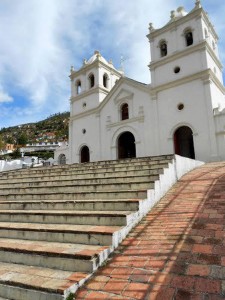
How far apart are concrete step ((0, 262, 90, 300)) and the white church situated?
13.0 metres

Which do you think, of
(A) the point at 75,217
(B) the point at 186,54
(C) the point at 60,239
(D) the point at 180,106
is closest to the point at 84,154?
(D) the point at 180,106

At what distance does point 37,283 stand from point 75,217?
166cm

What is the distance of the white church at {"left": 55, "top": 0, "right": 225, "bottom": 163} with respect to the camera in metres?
15.3

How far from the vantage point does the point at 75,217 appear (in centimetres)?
449

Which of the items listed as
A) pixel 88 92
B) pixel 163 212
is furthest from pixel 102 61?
pixel 163 212

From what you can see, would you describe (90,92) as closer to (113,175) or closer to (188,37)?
(188,37)

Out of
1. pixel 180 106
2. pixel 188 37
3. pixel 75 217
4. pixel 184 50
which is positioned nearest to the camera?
pixel 75 217

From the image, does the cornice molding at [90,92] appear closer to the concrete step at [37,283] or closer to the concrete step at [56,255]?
the concrete step at [56,255]

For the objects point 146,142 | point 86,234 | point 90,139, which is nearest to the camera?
point 86,234

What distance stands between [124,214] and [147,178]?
2.27 meters

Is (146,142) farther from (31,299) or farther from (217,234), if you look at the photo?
(31,299)

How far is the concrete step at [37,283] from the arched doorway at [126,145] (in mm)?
16030

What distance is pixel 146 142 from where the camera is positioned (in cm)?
1720

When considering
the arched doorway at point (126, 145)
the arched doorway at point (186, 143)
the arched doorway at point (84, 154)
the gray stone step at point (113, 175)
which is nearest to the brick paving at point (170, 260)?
the gray stone step at point (113, 175)
